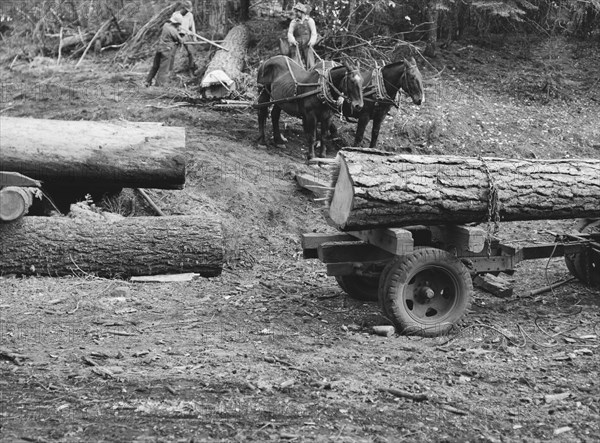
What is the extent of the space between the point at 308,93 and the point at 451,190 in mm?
7282

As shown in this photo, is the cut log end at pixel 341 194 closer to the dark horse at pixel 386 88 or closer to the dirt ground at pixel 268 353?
the dirt ground at pixel 268 353

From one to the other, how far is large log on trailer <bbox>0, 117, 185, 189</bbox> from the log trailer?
10.3 feet

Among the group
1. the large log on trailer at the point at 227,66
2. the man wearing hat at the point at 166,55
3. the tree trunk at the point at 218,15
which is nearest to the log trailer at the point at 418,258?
the large log on trailer at the point at 227,66

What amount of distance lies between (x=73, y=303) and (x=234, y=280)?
2156mm

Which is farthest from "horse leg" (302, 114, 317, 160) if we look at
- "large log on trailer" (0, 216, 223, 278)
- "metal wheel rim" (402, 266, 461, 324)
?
"metal wheel rim" (402, 266, 461, 324)

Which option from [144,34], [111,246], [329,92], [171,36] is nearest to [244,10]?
[171,36]

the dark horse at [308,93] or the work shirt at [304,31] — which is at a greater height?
the work shirt at [304,31]

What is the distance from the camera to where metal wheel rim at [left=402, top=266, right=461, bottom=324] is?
7445mm

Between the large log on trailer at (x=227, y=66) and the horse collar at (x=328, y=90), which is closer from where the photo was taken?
the horse collar at (x=328, y=90)

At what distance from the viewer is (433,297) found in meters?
7.54

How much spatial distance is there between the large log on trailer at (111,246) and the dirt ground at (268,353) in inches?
9.1

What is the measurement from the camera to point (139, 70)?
20.2 m

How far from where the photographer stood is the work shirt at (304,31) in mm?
16609

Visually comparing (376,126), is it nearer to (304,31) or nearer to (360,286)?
(304,31)
